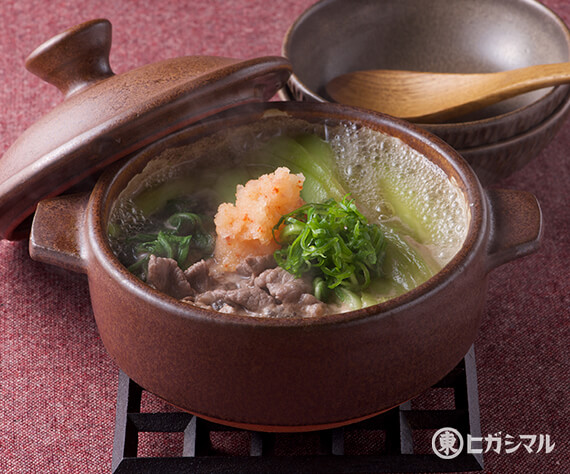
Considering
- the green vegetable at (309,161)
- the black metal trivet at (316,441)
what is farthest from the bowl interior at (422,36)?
the black metal trivet at (316,441)

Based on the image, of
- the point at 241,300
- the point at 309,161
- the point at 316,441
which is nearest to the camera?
the point at 241,300

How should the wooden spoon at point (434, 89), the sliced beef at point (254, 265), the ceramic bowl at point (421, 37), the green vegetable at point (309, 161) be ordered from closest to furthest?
1. the sliced beef at point (254, 265)
2. the green vegetable at point (309, 161)
3. the wooden spoon at point (434, 89)
4. the ceramic bowl at point (421, 37)

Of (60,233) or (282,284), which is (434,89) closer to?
(282,284)

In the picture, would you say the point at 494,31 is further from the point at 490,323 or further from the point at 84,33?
the point at 84,33

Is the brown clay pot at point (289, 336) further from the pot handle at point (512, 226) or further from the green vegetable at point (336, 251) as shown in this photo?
the green vegetable at point (336, 251)

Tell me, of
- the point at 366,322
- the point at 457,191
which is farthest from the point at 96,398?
the point at 457,191

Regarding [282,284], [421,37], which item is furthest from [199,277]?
[421,37]

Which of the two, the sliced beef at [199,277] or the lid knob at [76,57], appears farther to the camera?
the lid knob at [76,57]
